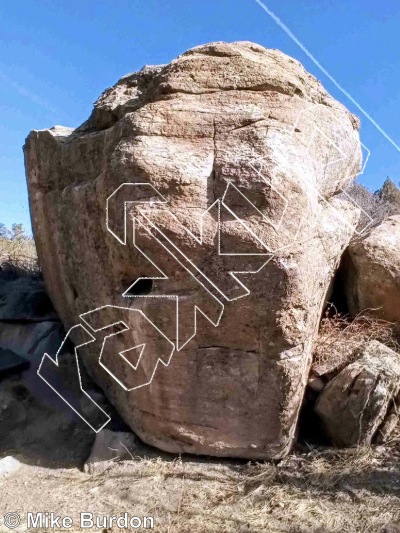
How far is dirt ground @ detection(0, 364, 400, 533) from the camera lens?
2625 mm

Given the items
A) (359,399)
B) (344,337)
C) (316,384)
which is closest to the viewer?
(359,399)

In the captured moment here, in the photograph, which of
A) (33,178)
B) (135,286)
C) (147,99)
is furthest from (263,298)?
(33,178)

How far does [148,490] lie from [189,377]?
69cm

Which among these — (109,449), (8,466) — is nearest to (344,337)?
(109,449)

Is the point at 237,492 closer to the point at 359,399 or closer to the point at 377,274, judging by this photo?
the point at 359,399

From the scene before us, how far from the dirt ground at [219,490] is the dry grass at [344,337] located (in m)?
0.59

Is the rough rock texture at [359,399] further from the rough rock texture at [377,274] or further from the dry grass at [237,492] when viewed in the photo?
the rough rock texture at [377,274]

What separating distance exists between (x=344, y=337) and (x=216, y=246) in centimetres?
141

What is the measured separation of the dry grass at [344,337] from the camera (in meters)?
3.46

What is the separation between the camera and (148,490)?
2918 millimetres

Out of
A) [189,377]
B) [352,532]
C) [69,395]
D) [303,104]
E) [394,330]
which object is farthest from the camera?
[69,395]

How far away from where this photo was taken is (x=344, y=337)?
3.66 m

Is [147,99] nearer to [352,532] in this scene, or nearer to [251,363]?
[251,363]

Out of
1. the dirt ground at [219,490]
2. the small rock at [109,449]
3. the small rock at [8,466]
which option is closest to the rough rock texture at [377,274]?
the dirt ground at [219,490]
